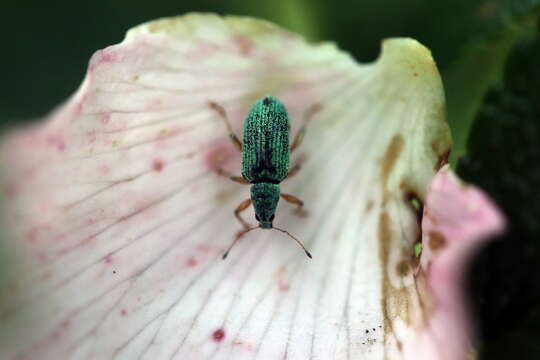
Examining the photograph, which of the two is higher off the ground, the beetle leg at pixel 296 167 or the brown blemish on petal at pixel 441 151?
the brown blemish on petal at pixel 441 151

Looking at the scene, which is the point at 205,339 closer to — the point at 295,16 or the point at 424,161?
the point at 424,161

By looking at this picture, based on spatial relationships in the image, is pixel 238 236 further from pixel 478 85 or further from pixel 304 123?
pixel 478 85

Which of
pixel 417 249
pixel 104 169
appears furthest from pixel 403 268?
pixel 104 169

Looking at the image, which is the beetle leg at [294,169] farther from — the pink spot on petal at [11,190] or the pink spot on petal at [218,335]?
the pink spot on petal at [11,190]

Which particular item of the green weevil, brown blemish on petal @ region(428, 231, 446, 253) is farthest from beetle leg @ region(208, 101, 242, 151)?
brown blemish on petal @ region(428, 231, 446, 253)

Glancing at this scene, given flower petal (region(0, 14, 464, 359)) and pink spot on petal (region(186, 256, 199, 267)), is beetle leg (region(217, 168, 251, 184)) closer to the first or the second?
flower petal (region(0, 14, 464, 359))

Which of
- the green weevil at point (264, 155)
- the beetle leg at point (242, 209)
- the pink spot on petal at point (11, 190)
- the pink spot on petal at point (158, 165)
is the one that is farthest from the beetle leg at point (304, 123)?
the pink spot on petal at point (11, 190)

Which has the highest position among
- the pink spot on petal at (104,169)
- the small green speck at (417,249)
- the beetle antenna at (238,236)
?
the pink spot on petal at (104,169)
